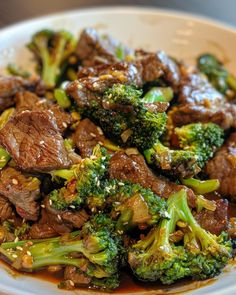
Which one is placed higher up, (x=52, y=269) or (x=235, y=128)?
(x=235, y=128)

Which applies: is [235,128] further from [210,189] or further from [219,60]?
[219,60]

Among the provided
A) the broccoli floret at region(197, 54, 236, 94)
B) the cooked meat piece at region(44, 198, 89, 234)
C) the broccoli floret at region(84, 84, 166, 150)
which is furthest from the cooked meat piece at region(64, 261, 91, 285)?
the broccoli floret at region(197, 54, 236, 94)

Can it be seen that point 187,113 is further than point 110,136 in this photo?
Yes

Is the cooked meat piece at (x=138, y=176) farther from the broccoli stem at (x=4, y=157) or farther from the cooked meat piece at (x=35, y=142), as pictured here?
the broccoli stem at (x=4, y=157)

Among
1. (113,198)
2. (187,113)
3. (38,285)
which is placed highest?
(187,113)

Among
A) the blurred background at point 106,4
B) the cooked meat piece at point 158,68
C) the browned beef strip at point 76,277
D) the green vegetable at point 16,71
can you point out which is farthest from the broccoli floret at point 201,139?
the blurred background at point 106,4

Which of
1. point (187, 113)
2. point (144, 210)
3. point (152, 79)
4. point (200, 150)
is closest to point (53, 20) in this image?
point (152, 79)

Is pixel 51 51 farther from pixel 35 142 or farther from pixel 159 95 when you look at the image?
pixel 35 142

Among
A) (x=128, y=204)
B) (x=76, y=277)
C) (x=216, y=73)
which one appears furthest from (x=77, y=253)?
(x=216, y=73)
